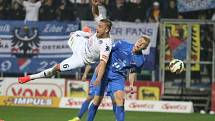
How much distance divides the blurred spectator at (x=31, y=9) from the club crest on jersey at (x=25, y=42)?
0.62m

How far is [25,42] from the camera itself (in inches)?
972

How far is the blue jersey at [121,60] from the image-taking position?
1584cm

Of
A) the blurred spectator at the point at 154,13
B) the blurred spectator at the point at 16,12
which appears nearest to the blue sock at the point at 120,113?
the blurred spectator at the point at 154,13

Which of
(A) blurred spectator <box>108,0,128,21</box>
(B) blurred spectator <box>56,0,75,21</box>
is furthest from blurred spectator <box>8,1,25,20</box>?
(A) blurred spectator <box>108,0,128,21</box>

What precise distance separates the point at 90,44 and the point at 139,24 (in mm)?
8162

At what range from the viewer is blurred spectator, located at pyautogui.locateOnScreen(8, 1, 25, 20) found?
25328 millimetres

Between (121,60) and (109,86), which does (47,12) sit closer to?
(121,60)

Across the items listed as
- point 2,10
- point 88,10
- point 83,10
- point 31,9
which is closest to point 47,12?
point 31,9

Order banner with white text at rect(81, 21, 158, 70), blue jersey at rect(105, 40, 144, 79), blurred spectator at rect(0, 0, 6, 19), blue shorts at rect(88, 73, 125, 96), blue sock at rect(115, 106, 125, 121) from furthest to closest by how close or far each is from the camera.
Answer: blurred spectator at rect(0, 0, 6, 19) < banner with white text at rect(81, 21, 158, 70) < blue jersey at rect(105, 40, 144, 79) < blue shorts at rect(88, 73, 125, 96) < blue sock at rect(115, 106, 125, 121)

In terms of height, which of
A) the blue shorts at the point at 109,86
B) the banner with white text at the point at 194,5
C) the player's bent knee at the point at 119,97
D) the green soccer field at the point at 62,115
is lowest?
the green soccer field at the point at 62,115

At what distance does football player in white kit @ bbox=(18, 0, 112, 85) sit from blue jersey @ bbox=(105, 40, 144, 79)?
0.34 metres

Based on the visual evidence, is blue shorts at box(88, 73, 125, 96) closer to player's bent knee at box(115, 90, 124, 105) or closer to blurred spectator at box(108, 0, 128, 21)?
player's bent knee at box(115, 90, 124, 105)

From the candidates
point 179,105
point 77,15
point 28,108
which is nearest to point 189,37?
point 179,105

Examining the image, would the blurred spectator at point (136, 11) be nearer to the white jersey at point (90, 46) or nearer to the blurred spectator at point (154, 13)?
the blurred spectator at point (154, 13)
